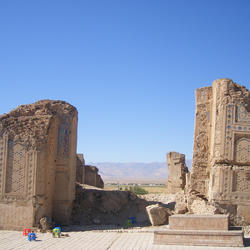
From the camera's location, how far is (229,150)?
460 inches

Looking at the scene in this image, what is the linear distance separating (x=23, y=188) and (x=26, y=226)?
4.02ft

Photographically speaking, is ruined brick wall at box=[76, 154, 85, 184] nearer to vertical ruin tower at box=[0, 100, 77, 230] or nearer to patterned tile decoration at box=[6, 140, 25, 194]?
vertical ruin tower at box=[0, 100, 77, 230]

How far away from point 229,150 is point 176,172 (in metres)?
11.6

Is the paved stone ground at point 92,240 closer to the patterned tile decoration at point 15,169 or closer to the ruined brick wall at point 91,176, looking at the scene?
the patterned tile decoration at point 15,169

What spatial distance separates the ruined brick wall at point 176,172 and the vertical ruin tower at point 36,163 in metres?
9.81

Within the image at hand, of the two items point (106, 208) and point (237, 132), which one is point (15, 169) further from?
point (237, 132)

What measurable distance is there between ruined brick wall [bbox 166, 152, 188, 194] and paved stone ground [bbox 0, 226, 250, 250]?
34.8 ft

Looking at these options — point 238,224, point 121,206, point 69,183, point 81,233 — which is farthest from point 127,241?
point 121,206

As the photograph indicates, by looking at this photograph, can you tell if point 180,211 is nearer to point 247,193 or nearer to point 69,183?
point 247,193

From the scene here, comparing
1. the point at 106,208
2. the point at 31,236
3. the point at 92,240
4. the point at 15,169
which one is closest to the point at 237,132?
the point at 92,240

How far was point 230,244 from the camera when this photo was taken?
9547 mm

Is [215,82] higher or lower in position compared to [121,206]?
higher

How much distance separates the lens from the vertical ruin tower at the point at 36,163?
12797 mm

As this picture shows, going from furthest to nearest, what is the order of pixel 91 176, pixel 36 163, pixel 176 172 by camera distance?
pixel 91 176, pixel 176 172, pixel 36 163
